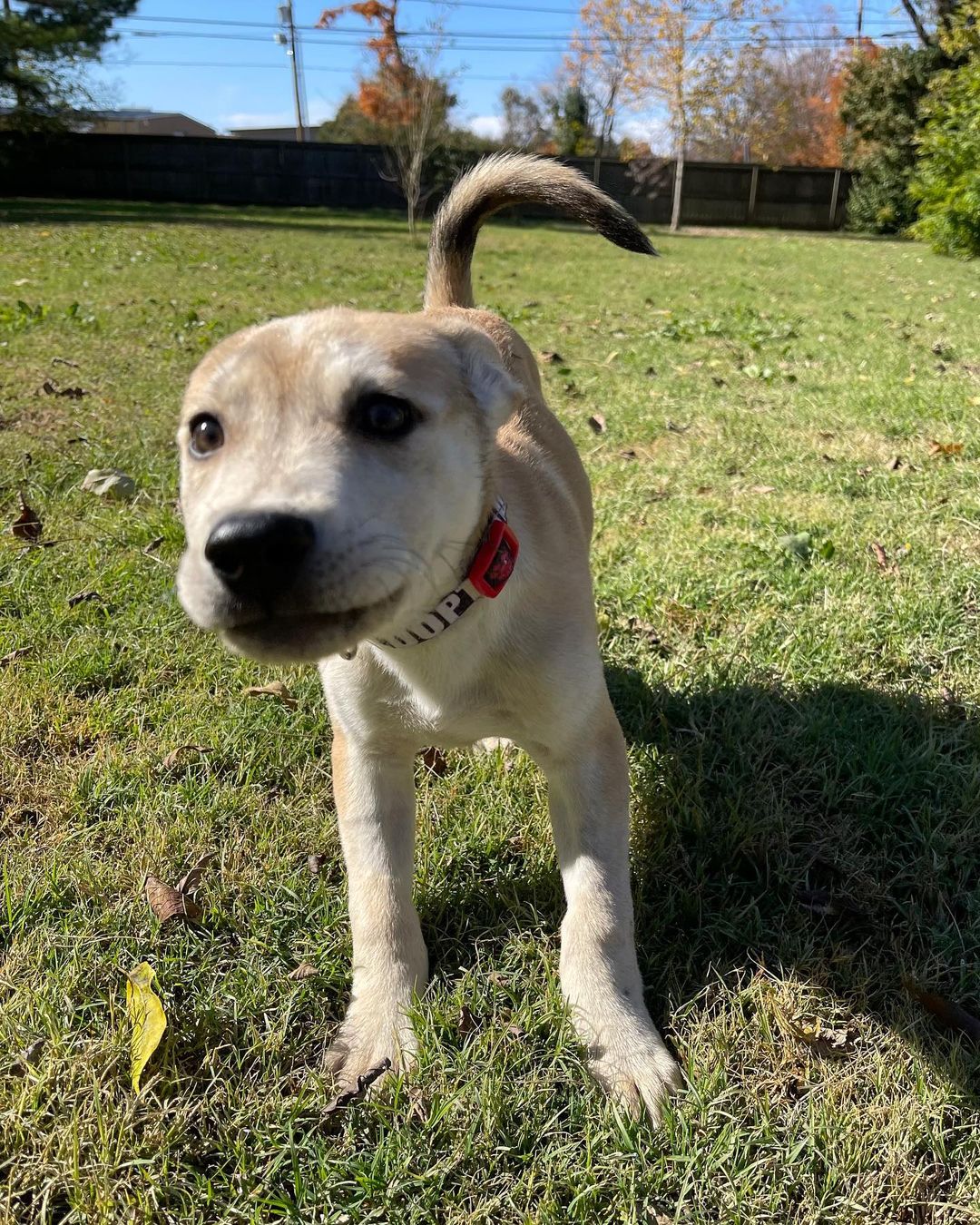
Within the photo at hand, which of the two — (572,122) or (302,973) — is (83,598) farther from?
(572,122)

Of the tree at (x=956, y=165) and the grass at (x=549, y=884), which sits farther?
the tree at (x=956, y=165)

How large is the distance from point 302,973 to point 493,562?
3.49 ft

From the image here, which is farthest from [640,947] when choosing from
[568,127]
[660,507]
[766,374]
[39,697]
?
[568,127]

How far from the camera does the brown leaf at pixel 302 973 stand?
2.08m

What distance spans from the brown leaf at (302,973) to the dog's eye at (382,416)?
1253 millimetres

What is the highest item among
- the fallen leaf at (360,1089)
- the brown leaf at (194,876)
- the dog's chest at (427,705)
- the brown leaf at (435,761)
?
the dog's chest at (427,705)

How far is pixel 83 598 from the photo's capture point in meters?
3.60

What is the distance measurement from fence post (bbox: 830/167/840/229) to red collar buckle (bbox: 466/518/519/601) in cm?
3542

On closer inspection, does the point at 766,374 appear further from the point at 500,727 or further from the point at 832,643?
the point at 500,727

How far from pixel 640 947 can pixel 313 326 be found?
1.63m

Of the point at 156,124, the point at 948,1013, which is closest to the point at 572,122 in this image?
the point at 156,124

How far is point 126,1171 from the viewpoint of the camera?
1.63 meters

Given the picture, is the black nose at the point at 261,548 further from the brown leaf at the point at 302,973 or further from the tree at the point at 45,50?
the tree at the point at 45,50

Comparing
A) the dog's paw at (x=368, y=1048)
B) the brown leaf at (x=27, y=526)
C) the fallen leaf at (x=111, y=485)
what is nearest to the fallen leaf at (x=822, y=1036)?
the dog's paw at (x=368, y=1048)
